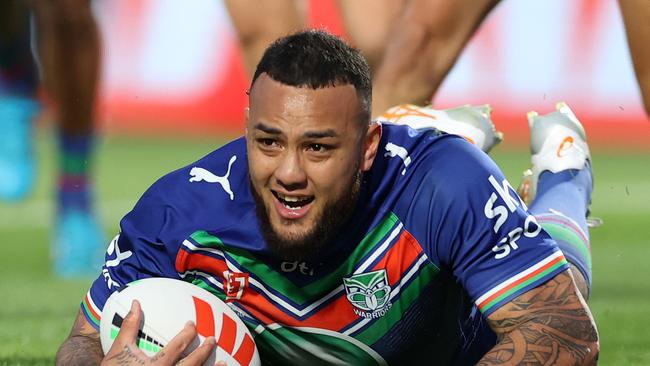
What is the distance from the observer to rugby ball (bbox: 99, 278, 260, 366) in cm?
382

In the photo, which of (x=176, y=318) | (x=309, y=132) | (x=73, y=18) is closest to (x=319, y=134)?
(x=309, y=132)

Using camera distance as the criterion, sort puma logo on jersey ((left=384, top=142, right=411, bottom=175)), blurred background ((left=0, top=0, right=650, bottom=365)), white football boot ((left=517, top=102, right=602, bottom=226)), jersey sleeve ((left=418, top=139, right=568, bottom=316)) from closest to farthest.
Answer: jersey sleeve ((left=418, top=139, right=568, bottom=316)) < puma logo on jersey ((left=384, top=142, right=411, bottom=175)) < white football boot ((left=517, top=102, right=602, bottom=226)) < blurred background ((left=0, top=0, right=650, bottom=365))

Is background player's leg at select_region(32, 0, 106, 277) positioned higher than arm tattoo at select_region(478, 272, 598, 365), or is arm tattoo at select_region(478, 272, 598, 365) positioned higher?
arm tattoo at select_region(478, 272, 598, 365)

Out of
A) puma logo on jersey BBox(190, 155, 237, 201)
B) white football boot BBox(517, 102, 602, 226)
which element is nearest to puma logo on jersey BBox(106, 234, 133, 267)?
puma logo on jersey BBox(190, 155, 237, 201)

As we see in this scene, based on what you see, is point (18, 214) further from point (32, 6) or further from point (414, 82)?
point (414, 82)

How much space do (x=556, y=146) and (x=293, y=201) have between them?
2188 mm

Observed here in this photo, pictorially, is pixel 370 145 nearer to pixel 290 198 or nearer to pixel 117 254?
pixel 290 198

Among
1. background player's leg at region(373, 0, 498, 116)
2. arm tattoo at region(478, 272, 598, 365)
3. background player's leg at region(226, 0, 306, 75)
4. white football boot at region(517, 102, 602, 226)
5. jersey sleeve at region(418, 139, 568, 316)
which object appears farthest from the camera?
background player's leg at region(226, 0, 306, 75)

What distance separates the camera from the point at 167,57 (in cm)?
1216

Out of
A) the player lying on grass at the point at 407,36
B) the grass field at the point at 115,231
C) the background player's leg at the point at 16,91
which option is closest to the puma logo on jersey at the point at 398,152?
the grass field at the point at 115,231

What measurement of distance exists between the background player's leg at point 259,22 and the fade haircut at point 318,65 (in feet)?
8.08

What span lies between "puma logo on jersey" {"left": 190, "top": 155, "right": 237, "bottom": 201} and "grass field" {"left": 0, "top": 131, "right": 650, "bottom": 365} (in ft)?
4.52

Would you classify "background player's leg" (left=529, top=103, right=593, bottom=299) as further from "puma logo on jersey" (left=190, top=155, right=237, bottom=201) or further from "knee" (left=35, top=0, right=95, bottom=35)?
"knee" (left=35, top=0, right=95, bottom=35)

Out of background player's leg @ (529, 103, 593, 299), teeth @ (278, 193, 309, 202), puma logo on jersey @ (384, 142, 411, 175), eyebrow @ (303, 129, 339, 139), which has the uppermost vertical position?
eyebrow @ (303, 129, 339, 139)
